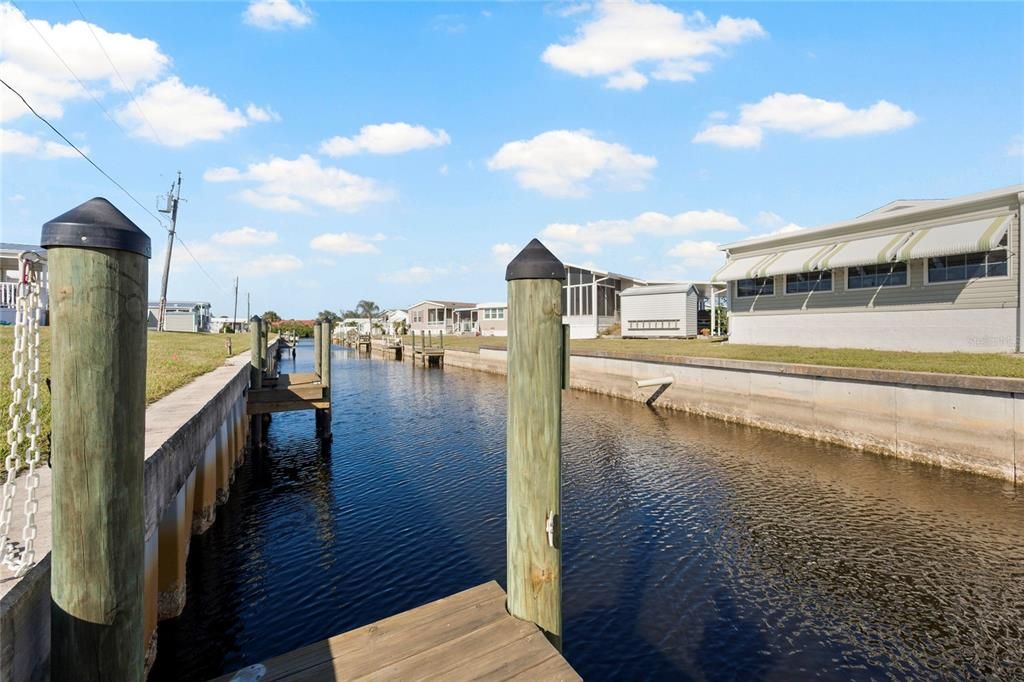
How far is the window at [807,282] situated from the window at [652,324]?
10147mm

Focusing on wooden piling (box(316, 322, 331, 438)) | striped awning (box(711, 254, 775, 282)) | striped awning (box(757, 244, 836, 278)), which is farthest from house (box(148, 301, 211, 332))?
striped awning (box(757, 244, 836, 278))

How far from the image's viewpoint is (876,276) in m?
20.5

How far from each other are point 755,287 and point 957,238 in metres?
8.62

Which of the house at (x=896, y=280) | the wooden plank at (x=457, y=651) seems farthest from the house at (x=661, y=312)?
the wooden plank at (x=457, y=651)

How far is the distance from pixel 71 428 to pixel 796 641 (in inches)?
275

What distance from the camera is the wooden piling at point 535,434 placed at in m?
3.27

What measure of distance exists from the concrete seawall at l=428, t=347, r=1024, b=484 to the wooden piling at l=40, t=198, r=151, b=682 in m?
14.5

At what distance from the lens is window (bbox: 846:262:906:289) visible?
19.8 m

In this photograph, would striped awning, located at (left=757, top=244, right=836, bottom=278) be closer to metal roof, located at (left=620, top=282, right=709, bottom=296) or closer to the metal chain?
metal roof, located at (left=620, top=282, right=709, bottom=296)

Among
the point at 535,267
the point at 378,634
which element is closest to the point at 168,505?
the point at 378,634

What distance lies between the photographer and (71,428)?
2.14 meters

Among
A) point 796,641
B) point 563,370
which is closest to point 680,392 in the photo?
point 796,641

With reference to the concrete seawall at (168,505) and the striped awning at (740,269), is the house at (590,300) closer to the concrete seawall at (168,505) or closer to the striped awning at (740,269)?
the striped awning at (740,269)

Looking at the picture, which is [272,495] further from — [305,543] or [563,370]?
[563,370]
